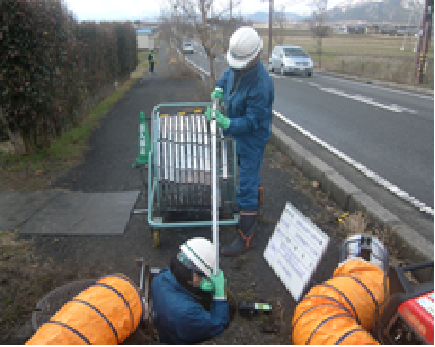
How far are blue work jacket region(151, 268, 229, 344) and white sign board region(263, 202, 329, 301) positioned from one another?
82 centimetres

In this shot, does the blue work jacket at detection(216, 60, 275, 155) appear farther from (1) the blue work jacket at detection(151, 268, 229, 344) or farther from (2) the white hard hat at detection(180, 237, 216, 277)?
(1) the blue work jacket at detection(151, 268, 229, 344)

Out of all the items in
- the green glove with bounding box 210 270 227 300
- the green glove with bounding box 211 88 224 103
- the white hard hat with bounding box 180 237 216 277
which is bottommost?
the green glove with bounding box 210 270 227 300

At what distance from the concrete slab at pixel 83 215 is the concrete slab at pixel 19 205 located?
10 cm

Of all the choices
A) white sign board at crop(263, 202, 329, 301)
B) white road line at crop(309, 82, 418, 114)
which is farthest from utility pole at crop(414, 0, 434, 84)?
white sign board at crop(263, 202, 329, 301)

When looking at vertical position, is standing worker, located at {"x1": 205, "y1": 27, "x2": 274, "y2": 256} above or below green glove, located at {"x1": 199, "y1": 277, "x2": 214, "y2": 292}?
above

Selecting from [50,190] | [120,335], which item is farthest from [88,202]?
[120,335]

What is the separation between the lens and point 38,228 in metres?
4.18

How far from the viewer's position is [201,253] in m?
2.45

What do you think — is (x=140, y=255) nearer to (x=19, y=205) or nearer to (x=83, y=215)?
(x=83, y=215)

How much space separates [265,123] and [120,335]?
2.42 metres

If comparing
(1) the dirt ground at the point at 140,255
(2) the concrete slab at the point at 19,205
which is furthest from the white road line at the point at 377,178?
(2) the concrete slab at the point at 19,205

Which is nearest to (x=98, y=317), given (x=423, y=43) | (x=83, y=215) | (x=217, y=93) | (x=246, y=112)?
(x=246, y=112)

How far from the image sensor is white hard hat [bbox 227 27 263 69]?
11.0 feet

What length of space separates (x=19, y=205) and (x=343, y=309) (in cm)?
435
